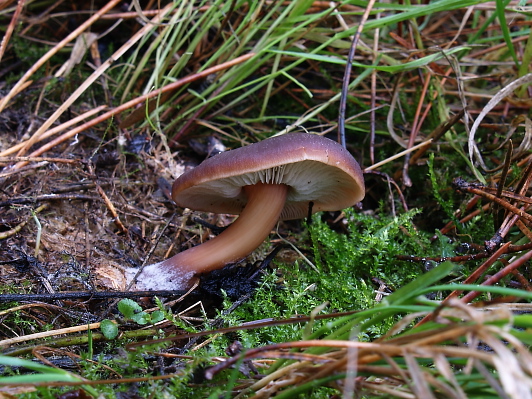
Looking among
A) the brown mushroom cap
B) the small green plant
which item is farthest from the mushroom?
the small green plant

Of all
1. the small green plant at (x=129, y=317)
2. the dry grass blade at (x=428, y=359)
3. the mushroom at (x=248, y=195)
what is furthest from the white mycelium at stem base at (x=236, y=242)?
the dry grass blade at (x=428, y=359)

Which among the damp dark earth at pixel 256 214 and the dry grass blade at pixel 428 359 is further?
the damp dark earth at pixel 256 214

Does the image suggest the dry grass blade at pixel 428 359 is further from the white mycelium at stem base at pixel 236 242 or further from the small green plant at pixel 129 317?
the white mycelium at stem base at pixel 236 242

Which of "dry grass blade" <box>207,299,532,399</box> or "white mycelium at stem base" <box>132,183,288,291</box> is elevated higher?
"dry grass blade" <box>207,299,532,399</box>

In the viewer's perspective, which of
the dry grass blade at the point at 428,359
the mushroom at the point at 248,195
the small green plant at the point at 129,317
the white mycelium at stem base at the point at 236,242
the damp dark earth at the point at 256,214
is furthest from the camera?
the white mycelium at stem base at the point at 236,242

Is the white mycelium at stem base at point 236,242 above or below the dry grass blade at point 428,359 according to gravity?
below

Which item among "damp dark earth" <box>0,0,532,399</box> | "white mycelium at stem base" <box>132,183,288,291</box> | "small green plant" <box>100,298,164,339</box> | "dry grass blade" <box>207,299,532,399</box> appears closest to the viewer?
"dry grass blade" <box>207,299,532,399</box>

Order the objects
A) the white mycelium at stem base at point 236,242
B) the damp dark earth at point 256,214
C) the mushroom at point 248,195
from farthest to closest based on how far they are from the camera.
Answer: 1. the white mycelium at stem base at point 236,242
2. the mushroom at point 248,195
3. the damp dark earth at point 256,214

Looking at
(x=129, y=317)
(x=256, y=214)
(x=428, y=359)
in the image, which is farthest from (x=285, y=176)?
(x=428, y=359)

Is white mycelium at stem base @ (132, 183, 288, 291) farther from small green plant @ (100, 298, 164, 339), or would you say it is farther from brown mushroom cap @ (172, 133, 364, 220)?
small green plant @ (100, 298, 164, 339)

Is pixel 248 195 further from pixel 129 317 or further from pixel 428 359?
pixel 428 359
